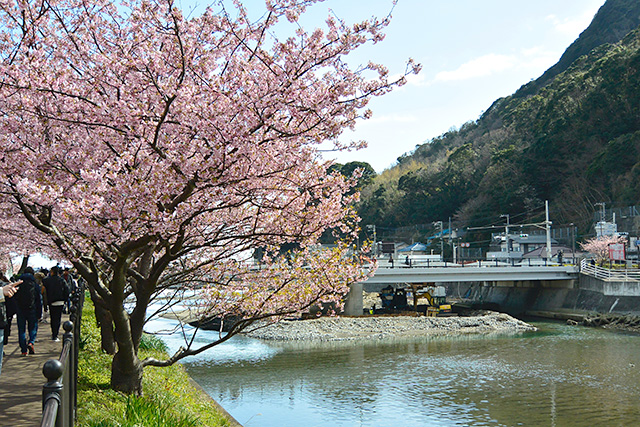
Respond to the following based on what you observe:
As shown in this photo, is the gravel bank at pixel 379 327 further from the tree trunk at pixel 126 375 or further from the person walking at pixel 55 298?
the tree trunk at pixel 126 375

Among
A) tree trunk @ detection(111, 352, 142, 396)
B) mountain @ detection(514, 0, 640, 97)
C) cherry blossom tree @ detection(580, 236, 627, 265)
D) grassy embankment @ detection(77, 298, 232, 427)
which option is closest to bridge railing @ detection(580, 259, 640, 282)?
cherry blossom tree @ detection(580, 236, 627, 265)

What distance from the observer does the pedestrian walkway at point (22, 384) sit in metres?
6.57

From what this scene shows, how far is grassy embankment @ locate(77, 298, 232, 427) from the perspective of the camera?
649 centimetres

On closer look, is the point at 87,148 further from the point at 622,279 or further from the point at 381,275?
the point at 622,279

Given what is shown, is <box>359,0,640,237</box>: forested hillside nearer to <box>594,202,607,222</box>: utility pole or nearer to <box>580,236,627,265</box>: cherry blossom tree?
<box>594,202,607,222</box>: utility pole

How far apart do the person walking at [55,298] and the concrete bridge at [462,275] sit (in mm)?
25065

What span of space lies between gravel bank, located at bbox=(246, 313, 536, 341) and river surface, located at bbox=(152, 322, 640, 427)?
177cm

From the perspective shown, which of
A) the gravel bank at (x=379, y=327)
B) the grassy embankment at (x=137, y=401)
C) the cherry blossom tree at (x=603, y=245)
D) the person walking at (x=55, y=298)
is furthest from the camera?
the cherry blossom tree at (x=603, y=245)

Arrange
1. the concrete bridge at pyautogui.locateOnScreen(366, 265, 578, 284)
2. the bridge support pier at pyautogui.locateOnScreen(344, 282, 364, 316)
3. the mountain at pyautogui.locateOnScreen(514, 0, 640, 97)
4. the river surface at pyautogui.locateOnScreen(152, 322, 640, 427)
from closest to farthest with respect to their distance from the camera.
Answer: the river surface at pyautogui.locateOnScreen(152, 322, 640, 427) < the concrete bridge at pyautogui.locateOnScreen(366, 265, 578, 284) < the bridge support pier at pyautogui.locateOnScreen(344, 282, 364, 316) < the mountain at pyautogui.locateOnScreen(514, 0, 640, 97)

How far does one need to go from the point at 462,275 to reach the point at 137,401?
33.3 meters

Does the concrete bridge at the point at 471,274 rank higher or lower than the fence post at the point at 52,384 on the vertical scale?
lower

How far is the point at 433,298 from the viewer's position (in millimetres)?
42625

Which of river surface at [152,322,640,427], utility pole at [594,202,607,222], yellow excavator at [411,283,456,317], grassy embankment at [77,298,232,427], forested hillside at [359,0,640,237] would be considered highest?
forested hillside at [359,0,640,237]

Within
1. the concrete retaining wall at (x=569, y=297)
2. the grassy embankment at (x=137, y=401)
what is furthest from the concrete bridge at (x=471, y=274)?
the grassy embankment at (x=137, y=401)
